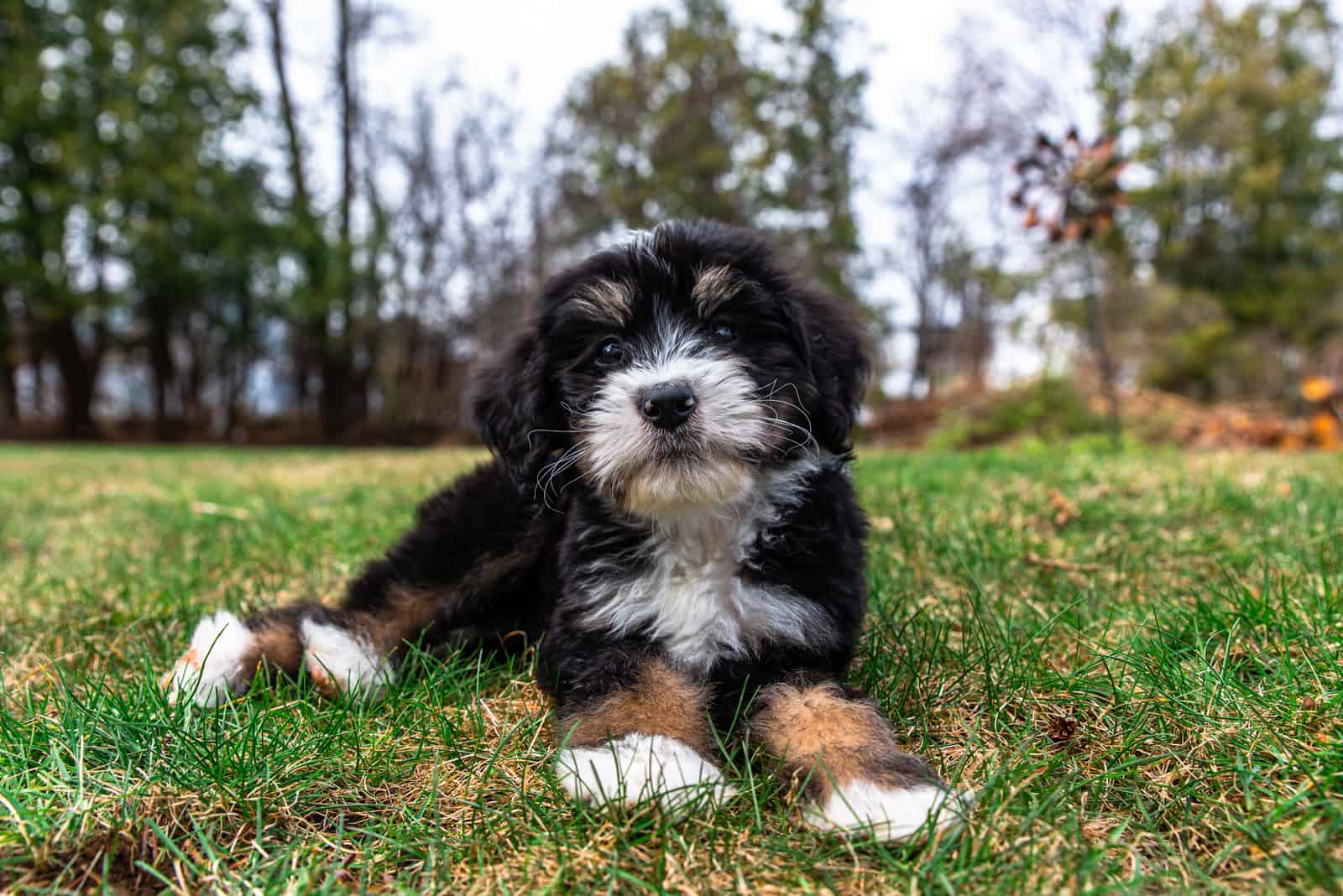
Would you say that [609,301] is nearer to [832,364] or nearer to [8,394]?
[832,364]

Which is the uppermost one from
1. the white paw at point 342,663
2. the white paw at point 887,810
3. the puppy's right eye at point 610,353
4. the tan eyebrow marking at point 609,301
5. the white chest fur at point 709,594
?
the tan eyebrow marking at point 609,301

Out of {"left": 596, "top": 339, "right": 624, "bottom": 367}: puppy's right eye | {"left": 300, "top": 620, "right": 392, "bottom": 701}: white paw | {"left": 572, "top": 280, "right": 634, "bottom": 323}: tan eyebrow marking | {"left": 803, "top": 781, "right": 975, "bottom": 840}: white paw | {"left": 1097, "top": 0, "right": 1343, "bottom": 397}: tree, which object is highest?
{"left": 1097, "top": 0, "right": 1343, "bottom": 397}: tree

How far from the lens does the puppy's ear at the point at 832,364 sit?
8.27 feet

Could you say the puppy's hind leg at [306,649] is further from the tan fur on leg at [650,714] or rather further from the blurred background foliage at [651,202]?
the blurred background foliage at [651,202]

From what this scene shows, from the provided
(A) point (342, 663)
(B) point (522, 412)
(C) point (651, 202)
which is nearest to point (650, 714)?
(B) point (522, 412)

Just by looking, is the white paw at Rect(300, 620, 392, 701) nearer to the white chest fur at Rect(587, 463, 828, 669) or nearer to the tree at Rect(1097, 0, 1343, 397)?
the white chest fur at Rect(587, 463, 828, 669)

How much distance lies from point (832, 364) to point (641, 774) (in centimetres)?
136

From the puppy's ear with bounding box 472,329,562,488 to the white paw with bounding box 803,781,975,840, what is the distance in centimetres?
132

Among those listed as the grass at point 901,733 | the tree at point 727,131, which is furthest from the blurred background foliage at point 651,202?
the grass at point 901,733

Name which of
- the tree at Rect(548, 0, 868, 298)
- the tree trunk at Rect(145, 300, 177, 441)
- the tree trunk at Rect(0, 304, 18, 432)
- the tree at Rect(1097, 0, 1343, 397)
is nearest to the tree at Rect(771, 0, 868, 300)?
the tree at Rect(548, 0, 868, 298)

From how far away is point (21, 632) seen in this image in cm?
325

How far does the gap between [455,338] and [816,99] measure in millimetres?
12000

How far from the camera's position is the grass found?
159 centimetres

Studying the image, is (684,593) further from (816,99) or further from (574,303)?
(816,99)
